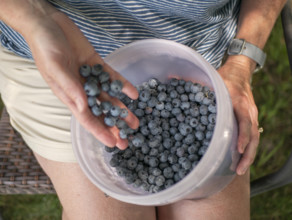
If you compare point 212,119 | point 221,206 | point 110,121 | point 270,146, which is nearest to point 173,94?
point 212,119

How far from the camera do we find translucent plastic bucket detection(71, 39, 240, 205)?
0.71 metres

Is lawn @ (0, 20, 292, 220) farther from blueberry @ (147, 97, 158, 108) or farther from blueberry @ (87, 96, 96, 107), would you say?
blueberry @ (87, 96, 96, 107)

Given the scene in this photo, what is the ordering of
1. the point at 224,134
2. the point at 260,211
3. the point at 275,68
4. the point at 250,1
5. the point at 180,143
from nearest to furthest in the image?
the point at 224,134
the point at 180,143
the point at 250,1
the point at 260,211
the point at 275,68

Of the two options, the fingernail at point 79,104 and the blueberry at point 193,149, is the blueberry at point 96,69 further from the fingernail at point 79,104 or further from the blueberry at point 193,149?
the blueberry at point 193,149

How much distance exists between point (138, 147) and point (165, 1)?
0.38m

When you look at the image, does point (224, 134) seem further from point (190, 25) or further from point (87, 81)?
point (190, 25)

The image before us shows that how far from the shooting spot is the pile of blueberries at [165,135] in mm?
840

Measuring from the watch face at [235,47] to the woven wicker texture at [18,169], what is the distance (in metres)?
0.69

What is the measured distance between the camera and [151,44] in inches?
34.7

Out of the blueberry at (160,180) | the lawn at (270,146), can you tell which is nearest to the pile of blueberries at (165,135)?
the blueberry at (160,180)

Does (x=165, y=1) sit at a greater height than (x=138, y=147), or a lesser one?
greater

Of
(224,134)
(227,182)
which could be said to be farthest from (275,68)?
(224,134)

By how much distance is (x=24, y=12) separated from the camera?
32.3 inches

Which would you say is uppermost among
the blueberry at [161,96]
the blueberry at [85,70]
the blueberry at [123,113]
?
the blueberry at [85,70]
